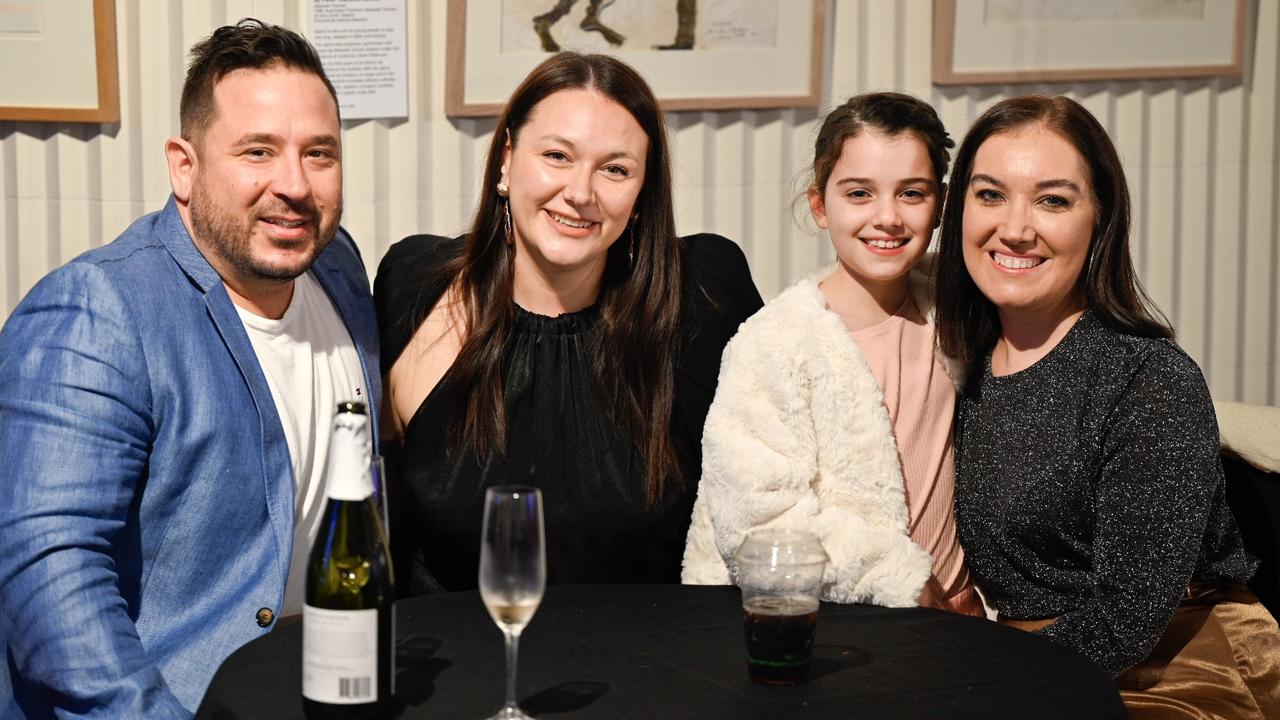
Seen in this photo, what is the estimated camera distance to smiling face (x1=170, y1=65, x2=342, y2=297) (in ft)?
6.42

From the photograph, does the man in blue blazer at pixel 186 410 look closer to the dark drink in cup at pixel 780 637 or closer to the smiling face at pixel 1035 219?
the dark drink in cup at pixel 780 637

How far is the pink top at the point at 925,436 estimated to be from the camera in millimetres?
2143

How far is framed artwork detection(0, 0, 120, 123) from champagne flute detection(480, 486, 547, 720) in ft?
7.65

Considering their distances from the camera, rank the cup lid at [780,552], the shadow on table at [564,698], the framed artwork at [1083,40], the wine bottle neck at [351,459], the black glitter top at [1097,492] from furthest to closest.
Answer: the framed artwork at [1083,40], the black glitter top at [1097,492], the cup lid at [780,552], the shadow on table at [564,698], the wine bottle neck at [351,459]

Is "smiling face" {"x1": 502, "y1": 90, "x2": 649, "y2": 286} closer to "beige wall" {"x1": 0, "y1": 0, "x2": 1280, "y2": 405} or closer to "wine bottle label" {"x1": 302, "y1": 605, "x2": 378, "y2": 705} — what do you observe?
"beige wall" {"x1": 0, "y1": 0, "x2": 1280, "y2": 405}

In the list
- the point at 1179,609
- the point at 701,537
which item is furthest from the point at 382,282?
the point at 1179,609

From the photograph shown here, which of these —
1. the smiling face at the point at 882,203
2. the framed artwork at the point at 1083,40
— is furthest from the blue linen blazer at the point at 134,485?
the framed artwork at the point at 1083,40

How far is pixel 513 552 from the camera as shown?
122cm

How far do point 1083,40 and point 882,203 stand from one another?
154cm

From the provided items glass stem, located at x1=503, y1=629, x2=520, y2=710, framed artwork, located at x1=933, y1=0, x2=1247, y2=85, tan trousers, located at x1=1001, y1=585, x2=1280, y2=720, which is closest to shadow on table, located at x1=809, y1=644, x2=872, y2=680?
glass stem, located at x1=503, y1=629, x2=520, y2=710

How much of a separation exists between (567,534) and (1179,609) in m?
0.97

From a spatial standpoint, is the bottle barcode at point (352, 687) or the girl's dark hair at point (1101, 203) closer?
the bottle barcode at point (352, 687)

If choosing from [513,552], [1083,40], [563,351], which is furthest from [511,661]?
[1083,40]

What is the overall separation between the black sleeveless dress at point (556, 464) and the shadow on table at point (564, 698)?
0.82 metres
